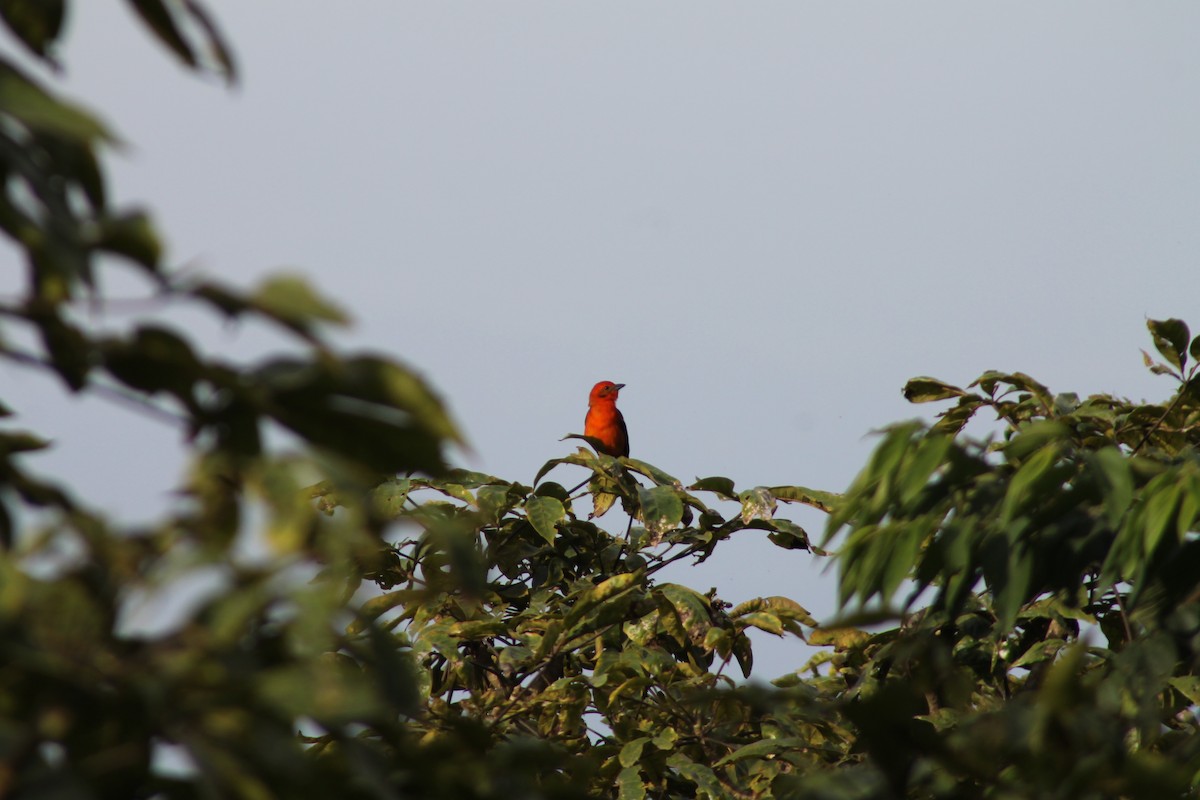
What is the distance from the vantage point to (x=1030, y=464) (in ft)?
5.97

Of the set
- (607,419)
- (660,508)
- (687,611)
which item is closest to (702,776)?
(687,611)

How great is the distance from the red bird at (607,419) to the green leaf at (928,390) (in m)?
9.25

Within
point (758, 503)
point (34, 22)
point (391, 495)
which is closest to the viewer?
point (34, 22)

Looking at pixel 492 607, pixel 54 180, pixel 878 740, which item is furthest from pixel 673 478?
pixel 54 180

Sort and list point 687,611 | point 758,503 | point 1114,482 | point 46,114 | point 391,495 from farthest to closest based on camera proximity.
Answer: point 758,503
point 391,495
point 687,611
point 1114,482
point 46,114

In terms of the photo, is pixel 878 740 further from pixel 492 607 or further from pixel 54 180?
pixel 492 607

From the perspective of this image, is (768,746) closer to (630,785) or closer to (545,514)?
(630,785)

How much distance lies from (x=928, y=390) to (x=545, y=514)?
1345 millimetres

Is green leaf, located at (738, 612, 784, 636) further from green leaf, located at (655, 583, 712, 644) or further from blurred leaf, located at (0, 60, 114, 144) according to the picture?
blurred leaf, located at (0, 60, 114, 144)

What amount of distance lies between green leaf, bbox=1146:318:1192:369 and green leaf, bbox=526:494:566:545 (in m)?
1.98

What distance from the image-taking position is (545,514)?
15.3 feet

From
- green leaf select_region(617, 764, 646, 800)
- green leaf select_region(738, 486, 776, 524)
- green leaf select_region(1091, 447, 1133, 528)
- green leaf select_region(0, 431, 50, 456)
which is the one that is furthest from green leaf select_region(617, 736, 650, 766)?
green leaf select_region(0, 431, 50, 456)

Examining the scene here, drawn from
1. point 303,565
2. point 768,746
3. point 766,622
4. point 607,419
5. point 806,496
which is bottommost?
point 303,565

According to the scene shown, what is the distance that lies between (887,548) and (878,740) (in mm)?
→ 632
